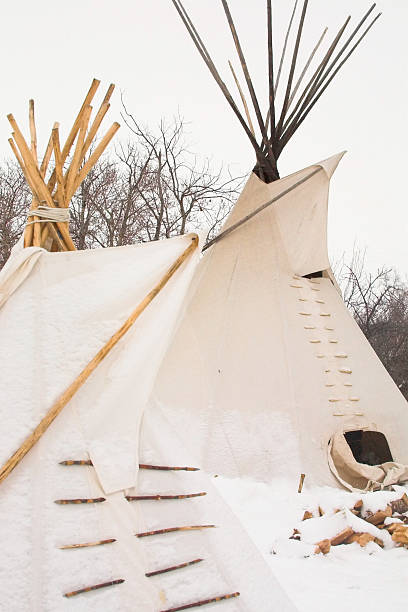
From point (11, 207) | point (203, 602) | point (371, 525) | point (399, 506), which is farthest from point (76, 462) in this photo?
point (11, 207)

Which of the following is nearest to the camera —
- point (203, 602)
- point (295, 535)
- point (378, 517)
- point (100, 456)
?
point (203, 602)

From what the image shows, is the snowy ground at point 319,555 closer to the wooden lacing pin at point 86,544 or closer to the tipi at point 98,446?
the tipi at point 98,446

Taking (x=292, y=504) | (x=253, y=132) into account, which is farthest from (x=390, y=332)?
(x=292, y=504)

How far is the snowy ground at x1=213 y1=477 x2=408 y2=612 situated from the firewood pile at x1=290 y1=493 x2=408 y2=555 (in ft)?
0.11

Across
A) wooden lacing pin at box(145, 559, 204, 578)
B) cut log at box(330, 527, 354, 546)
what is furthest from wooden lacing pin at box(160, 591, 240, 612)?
cut log at box(330, 527, 354, 546)

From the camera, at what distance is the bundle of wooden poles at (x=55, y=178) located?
93.2 inches

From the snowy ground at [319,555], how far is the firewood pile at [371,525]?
0.11 ft

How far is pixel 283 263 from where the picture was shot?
198 inches

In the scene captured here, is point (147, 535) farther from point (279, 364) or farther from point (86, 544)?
point (279, 364)

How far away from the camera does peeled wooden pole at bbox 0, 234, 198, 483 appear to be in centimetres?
177

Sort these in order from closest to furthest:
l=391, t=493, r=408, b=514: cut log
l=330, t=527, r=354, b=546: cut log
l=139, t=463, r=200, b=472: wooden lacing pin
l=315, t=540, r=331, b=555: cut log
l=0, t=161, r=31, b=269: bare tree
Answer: l=139, t=463, r=200, b=472: wooden lacing pin < l=315, t=540, r=331, b=555: cut log < l=330, t=527, r=354, b=546: cut log < l=391, t=493, r=408, b=514: cut log < l=0, t=161, r=31, b=269: bare tree

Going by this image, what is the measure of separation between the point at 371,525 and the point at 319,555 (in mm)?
422

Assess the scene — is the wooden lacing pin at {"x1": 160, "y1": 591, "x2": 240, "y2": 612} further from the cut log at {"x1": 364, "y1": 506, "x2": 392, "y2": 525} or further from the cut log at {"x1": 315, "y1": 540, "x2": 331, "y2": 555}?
the cut log at {"x1": 364, "y1": 506, "x2": 392, "y2": 525}

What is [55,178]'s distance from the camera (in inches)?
104
